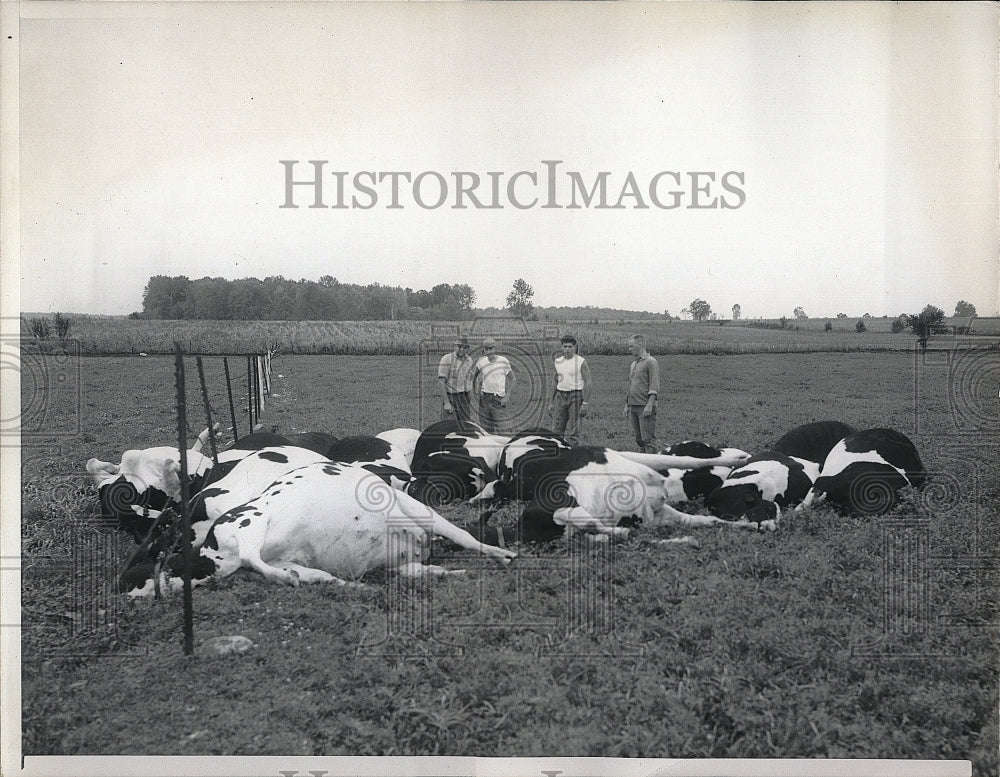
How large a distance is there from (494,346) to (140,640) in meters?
3.18

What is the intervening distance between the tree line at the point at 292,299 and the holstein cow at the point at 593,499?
1378mm

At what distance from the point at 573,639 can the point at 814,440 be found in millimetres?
3069

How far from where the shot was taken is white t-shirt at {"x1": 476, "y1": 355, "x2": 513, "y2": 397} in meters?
5.91

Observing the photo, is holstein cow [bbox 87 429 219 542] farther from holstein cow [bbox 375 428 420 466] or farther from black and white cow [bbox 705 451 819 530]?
black and white cow [bbox 705 451 819 530]

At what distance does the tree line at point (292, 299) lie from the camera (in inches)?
197

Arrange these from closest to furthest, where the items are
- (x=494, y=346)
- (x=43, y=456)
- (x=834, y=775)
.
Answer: (x=834, y=775) → (x=43, y=456) → (x=494, y=346)

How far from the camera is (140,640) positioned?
3.76 m

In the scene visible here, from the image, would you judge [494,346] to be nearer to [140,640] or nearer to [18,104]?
[140,640]

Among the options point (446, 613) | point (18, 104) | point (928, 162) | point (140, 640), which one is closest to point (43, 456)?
point (140, 640)

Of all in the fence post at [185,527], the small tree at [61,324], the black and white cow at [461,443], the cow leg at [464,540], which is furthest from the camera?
the black and white cow at [461,443]

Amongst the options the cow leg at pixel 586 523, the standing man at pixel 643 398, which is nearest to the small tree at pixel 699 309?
the standing man at pixel 643 398

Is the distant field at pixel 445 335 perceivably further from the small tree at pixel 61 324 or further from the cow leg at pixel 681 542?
the cow leg at pixel 681 542

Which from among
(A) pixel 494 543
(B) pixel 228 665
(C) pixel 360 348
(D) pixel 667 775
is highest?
(C) pixel 360 348

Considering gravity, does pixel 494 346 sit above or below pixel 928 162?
below
